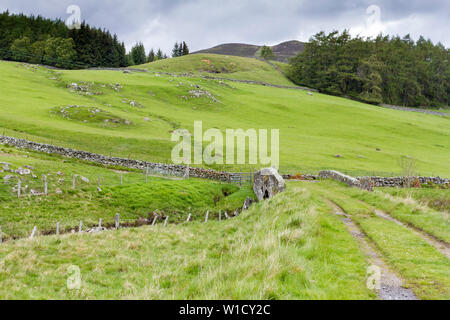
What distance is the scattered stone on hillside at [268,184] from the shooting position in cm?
2498

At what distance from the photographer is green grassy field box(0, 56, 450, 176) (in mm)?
44969

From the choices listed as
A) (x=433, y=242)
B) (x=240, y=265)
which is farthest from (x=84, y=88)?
(x=433, y=242)

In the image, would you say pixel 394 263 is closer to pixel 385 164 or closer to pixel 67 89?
pixel 385 164

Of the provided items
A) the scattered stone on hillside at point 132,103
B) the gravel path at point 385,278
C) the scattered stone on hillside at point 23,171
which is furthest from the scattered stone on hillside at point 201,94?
the gravel path at point 385,278

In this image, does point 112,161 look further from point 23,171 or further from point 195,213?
point 195,213

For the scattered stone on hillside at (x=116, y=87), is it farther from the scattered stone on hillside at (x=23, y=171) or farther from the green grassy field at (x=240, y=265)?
the green grassy field at (x=240, y=265)

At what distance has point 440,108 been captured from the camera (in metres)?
137

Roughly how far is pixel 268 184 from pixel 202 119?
1775 inches

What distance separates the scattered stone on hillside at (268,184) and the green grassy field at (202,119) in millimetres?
12623

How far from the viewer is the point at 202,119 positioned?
68.9 m

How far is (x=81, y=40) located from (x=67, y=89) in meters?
68.3

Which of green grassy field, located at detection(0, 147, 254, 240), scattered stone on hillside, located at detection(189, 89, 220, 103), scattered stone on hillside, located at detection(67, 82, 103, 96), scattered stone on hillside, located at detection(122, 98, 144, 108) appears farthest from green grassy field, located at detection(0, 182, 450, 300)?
scattered stone on hillside, located at detection(189, 89, 220, 103)
